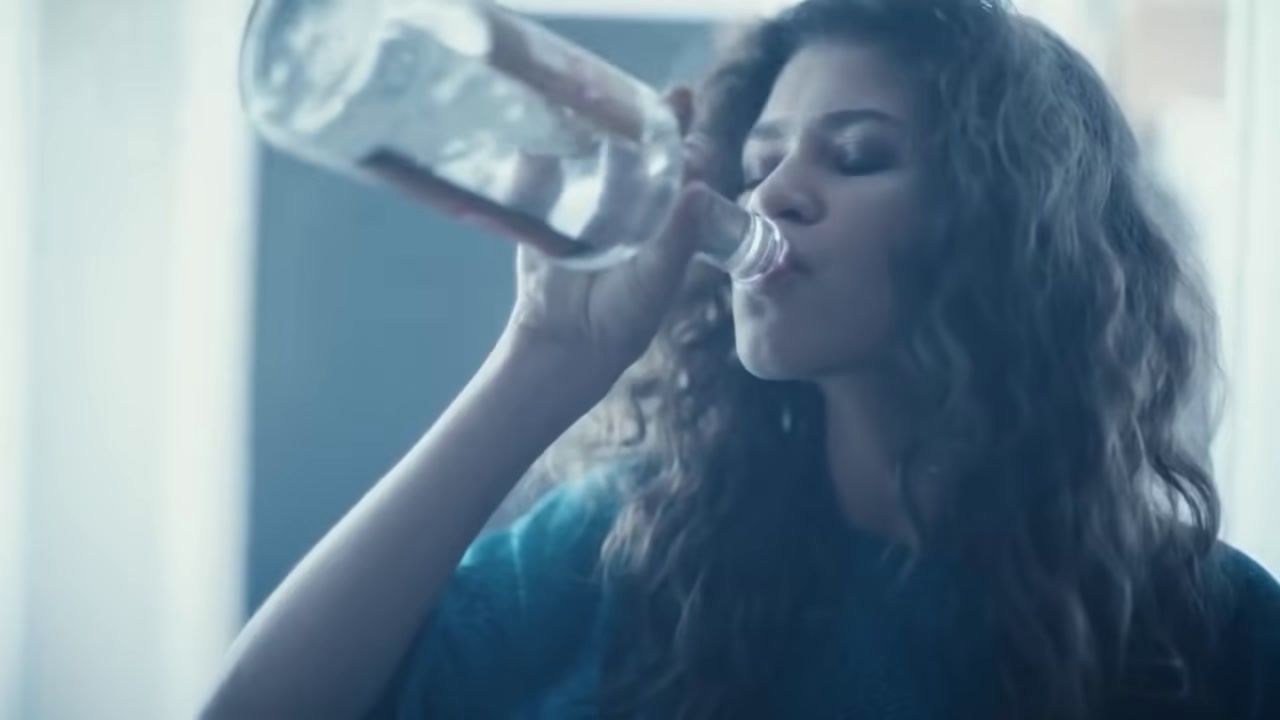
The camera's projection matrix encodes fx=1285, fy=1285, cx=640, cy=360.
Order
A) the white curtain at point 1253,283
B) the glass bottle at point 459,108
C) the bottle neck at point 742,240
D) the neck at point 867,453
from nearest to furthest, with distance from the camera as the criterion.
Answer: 1. the glass bottle at point 459,108
2. the bottle neck at point 742,240
3. the neck at point 867,453
4. the white curtain at point 1253,283

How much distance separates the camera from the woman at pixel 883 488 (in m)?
0.80

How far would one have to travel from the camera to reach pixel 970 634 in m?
0.82

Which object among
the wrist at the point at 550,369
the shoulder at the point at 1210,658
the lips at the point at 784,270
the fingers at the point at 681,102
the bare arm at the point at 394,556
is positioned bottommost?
the shoulder at the point at 1210,658

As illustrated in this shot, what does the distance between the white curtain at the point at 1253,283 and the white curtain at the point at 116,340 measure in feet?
2.99

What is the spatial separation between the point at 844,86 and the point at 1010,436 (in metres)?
0.25

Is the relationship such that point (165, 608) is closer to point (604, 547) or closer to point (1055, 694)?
point (604, 547)

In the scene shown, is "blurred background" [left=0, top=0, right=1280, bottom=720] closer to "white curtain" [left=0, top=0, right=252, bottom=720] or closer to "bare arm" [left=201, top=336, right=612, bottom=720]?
"white curtain" [left=0, top=0, right=252, bottom=720]

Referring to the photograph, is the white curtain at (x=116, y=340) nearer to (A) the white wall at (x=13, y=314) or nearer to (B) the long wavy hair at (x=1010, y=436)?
(A) the white wall at (x=13, y=314)

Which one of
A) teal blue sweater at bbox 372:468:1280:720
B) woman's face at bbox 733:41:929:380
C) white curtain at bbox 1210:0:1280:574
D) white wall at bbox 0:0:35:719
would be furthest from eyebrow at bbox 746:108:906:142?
white wall at bbox 0:0:35:719

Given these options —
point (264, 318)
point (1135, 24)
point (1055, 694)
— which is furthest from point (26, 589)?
point (1135, 24)

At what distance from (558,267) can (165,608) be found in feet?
1.94

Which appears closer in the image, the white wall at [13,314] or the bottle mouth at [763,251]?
the bottle mouth at [763,251]

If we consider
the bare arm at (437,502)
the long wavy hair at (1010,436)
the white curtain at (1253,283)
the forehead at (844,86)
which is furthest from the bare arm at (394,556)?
the white curtain at (1253,283)

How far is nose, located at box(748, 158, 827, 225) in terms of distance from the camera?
30.6 inches
